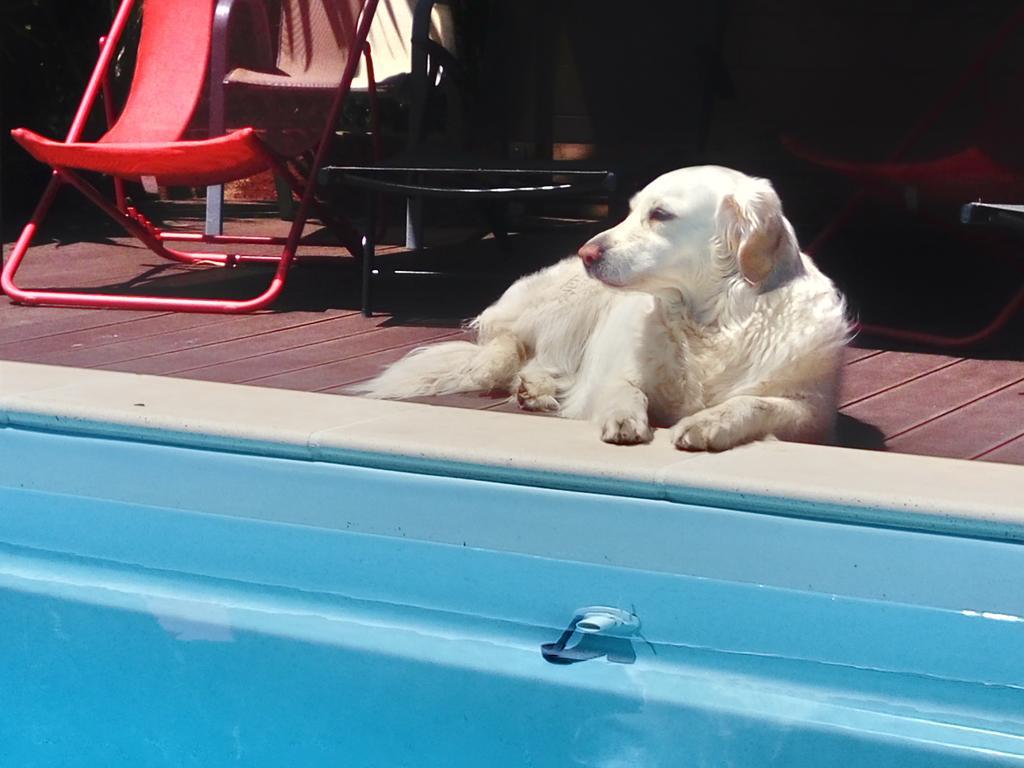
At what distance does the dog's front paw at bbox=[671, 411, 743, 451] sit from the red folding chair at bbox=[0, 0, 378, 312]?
1.95 m

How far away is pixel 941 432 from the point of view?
2973mm

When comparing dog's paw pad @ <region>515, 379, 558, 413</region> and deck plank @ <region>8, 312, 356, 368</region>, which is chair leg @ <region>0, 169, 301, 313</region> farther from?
dog's paw pad @ <region>515, 379, 558, 413</region>

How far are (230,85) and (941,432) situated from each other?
2.88 m

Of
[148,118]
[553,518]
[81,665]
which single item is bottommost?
[81,665]

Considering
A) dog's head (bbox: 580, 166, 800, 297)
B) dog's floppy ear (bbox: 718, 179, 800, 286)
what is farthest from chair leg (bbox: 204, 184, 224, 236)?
dog's floppy ear (bbox: 718, 179, 800, 286)

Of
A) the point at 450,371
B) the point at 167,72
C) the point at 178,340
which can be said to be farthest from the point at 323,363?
the point at 167,72

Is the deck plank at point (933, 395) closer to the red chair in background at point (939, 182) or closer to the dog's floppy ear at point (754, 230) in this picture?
the red chair in background at point (939, 182)

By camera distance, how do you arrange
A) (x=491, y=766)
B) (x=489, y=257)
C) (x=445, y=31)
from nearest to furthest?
(x=491, y=766)
(x=489, y=257)
(x=445, y=31)

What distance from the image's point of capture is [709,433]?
2605 millimetres

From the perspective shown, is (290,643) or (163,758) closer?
(163,758)

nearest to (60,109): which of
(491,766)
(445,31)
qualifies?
(445,31)

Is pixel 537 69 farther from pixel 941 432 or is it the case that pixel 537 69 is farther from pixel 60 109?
pixel 941 432

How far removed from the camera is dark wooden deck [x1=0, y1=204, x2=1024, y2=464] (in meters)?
3.09

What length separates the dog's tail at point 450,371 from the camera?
326 cm
